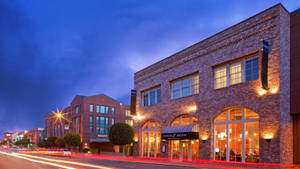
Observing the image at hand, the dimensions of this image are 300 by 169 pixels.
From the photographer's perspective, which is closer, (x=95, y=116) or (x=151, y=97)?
(x=151, y=97)

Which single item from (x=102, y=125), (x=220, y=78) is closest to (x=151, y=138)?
(x=220, y=78)

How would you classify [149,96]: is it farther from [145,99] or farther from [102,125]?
[102,125]

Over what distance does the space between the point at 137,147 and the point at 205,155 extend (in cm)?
1537

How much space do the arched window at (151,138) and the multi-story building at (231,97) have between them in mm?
129

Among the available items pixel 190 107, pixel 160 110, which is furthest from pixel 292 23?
pixel 160 110

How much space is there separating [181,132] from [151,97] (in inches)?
398

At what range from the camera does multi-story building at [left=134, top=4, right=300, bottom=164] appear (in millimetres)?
23297

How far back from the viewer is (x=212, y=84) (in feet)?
97.7

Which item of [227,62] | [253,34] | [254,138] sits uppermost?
[253,34]

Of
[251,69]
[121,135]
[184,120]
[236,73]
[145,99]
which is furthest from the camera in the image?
[145,99]

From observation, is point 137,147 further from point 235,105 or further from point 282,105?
point 282,105

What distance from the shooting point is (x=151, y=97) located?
135 feet

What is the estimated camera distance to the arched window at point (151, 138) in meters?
38.1

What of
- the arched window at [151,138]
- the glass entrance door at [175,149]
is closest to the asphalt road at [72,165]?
the glass entrance door at [175,149]
